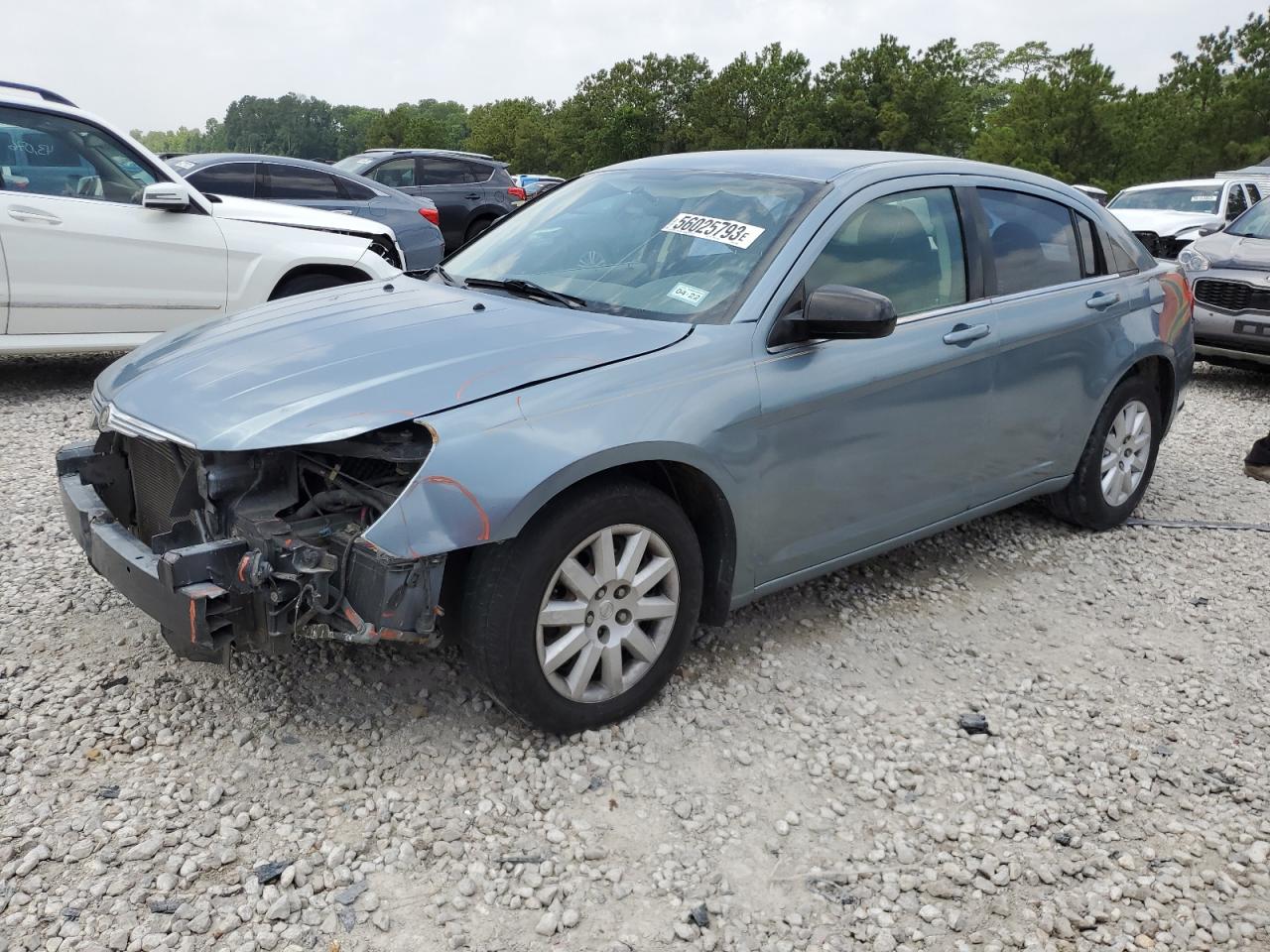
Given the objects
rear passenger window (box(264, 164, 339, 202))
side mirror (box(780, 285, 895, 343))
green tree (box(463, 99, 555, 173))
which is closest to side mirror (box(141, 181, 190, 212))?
rear passenger window (box(264, 164, 339, 202))

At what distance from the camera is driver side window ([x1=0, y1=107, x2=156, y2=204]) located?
20.7 feet

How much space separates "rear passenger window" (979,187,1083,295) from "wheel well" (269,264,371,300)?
440cm

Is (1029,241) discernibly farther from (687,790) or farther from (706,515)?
(687,790)

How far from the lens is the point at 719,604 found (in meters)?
3.40

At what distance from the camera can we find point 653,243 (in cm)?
373

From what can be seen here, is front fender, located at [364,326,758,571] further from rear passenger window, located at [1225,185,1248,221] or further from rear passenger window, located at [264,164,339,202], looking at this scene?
rear passenger window, located at [1225,185,1248,221]

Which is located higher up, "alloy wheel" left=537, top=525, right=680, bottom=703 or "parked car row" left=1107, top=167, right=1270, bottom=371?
"parked car row" left=1107, top=167, right=1270, bottom=371

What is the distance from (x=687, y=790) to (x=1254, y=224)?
8.51 m

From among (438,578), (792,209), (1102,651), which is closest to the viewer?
(438,578)

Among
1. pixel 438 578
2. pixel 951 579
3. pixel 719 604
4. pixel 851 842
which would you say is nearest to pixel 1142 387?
pixel 951 579

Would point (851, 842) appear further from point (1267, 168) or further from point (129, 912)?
point (1267, 168)

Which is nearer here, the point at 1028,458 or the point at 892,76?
the point at 1028,458

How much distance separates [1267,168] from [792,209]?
2012 cm

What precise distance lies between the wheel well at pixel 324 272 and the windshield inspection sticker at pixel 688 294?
4236 mm
